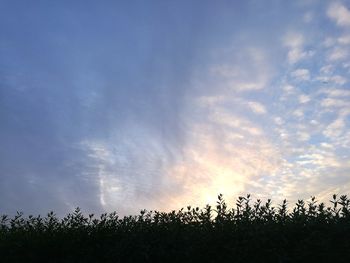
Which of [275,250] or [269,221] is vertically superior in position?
[269,221]

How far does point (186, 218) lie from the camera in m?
9.96

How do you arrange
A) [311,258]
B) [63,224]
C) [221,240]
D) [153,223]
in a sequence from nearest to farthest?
[311,258] → [221,240] → [153,223] → [63,224]

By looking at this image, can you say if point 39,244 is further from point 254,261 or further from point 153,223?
point 254,261

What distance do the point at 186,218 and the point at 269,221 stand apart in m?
2.02

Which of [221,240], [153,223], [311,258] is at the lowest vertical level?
[311,258]

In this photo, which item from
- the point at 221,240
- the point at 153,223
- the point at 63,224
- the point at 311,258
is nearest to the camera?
the point at 311,258

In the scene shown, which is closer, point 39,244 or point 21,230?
point 39,244

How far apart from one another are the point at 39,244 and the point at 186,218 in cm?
348

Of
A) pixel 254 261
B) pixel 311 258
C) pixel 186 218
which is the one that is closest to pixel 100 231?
pixel 186 218

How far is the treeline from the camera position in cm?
816

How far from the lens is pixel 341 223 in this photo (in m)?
8.27

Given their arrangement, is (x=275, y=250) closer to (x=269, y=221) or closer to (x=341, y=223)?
(x=269, y=221)

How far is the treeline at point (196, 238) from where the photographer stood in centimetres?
816

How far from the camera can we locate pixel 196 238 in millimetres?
8859
